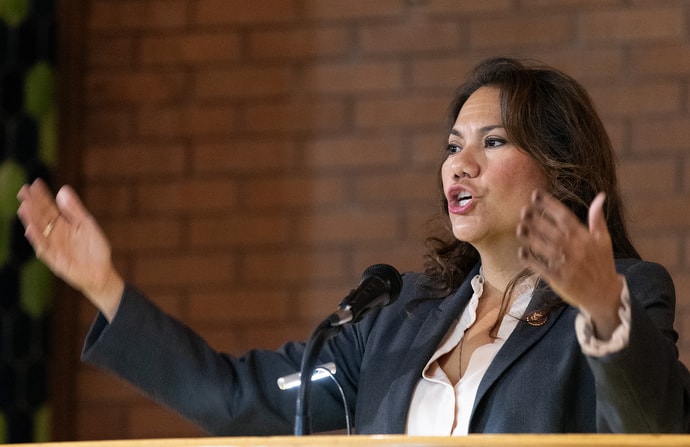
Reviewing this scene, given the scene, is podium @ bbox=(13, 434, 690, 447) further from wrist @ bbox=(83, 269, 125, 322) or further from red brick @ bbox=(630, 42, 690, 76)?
red brick @ bbox=(630, 42, 690, 76)

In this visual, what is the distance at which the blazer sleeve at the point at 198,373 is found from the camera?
7.93 ft

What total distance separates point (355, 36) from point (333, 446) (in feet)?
7.76

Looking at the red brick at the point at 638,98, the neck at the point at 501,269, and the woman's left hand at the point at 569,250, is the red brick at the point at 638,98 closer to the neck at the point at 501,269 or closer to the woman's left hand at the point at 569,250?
the neck at the point at 501,269

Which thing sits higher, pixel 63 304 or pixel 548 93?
pixel 548 93

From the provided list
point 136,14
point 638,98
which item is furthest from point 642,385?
point 136,14

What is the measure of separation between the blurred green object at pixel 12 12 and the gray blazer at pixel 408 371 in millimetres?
1764

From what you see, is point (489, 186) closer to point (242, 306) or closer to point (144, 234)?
point (242, 306)

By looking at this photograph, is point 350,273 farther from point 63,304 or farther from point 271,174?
point 63,304

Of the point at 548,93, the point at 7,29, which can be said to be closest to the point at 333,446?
the point at 548,93

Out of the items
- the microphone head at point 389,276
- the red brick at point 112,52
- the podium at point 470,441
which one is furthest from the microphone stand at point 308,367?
the red brick at point 112,52

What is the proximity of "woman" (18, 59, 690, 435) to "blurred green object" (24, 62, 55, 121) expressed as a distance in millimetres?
1568

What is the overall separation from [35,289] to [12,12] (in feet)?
2.97

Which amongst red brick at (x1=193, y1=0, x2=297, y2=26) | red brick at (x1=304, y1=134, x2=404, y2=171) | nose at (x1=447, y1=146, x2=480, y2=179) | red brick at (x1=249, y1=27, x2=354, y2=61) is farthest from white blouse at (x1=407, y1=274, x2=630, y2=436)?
red brick at (x1=193, y1=0, x2=297, y2=26)

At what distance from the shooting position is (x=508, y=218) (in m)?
2.60
